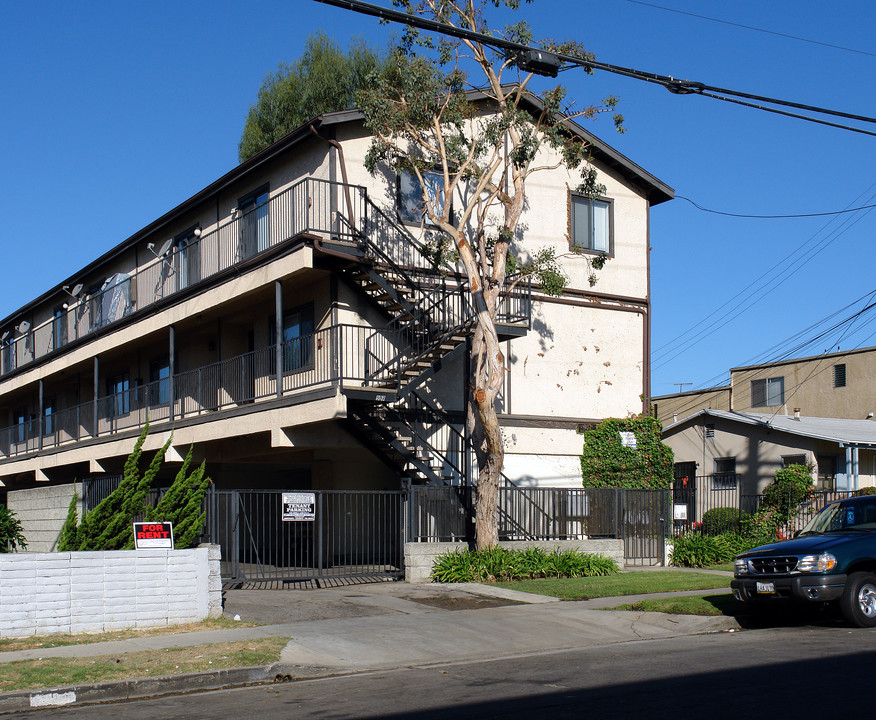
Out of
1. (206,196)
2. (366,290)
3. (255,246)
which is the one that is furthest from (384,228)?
(206,196)

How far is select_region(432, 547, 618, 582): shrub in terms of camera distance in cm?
1802

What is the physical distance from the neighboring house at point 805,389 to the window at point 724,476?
5480 mm

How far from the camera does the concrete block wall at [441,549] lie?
18.2 meters

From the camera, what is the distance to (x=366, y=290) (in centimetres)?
A: 2148

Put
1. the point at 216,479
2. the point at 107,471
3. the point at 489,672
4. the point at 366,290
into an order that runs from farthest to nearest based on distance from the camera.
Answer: the point at 107,471, the point at 216,479, the point at 366,290, the point at 489,672

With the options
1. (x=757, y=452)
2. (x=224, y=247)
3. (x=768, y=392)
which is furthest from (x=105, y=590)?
(x=768, y=392)

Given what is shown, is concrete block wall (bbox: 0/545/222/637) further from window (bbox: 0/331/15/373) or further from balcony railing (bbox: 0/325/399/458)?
window (bbox: 0/331/15/373)

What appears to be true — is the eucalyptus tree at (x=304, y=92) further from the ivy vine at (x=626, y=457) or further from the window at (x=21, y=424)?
the ivy vine at (x=626, y=457)

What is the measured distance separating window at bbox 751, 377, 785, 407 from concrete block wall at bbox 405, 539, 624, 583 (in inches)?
980

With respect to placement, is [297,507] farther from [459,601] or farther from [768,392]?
[768,392]

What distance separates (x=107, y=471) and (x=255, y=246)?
11.5m

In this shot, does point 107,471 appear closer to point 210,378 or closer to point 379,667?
point 210,378

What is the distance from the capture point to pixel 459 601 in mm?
15547

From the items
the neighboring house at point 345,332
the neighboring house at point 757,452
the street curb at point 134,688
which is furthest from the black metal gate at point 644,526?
the street curb at point 134,688
